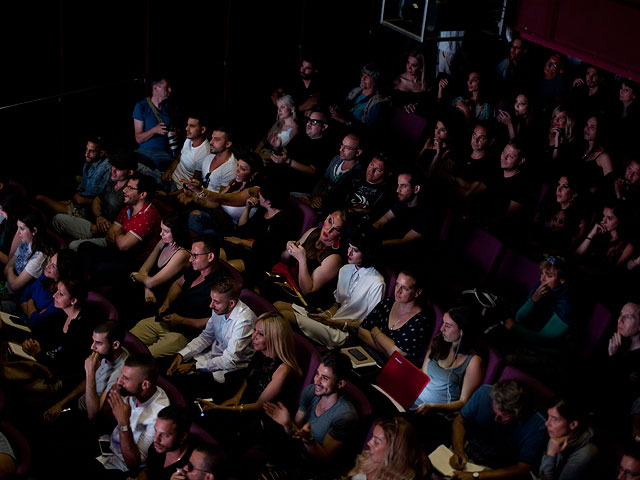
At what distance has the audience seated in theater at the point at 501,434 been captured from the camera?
328 cm

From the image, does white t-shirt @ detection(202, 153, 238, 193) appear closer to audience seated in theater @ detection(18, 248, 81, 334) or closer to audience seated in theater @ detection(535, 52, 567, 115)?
audience seated in theater @ detection(18, 248, 81, 334)

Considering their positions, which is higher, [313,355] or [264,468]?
[313,355]

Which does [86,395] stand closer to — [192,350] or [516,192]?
[192,350]

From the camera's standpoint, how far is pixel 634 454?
2.90 m

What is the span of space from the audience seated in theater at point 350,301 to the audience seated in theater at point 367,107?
2.30m

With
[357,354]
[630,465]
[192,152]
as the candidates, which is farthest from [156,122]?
[630,465]

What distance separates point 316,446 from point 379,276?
1.29 metres

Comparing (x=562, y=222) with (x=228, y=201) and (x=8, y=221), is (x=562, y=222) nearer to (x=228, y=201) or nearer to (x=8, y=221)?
(x=228, y=201)

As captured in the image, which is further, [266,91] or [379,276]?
[266,91]

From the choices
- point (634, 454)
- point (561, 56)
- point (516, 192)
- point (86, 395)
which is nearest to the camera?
point (634, 454)

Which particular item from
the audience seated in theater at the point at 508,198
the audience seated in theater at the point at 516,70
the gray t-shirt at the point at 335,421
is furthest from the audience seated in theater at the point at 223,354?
the audience seated in theater at the point at 516,70

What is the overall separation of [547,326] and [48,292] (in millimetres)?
2854

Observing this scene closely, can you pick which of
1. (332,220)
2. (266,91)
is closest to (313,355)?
(332,220)

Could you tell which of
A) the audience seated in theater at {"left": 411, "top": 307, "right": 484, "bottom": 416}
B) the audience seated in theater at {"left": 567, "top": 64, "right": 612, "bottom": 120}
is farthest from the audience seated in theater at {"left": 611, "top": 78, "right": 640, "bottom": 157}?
the audience seated in theater at {"left": 411, "top": 307, "right": 484, "bottom": 416}
